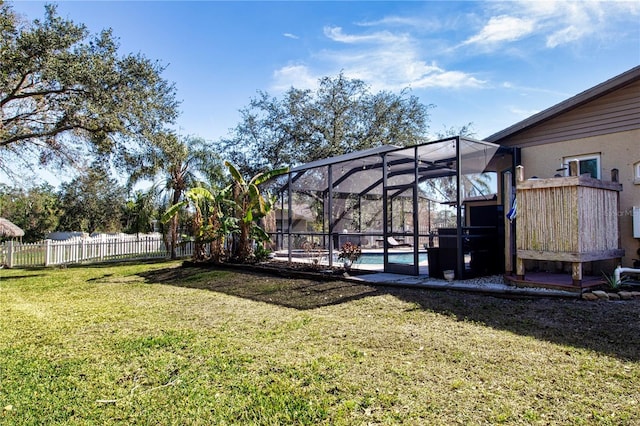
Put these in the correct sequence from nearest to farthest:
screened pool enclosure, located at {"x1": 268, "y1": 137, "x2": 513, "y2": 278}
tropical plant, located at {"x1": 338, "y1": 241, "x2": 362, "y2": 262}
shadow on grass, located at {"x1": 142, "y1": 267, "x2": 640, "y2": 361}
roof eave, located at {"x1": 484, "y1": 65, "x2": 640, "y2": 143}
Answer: shadow on grass, located at {"x1": 142, "y1": 267, "x2": 640, "y2": 361} < roof eave, located at {"x1": 484, "y1": 65, "x2": 640, "y2": 143} < screened pool enclosure, located at {"x1": 268, "y1": 137, "x2": 513, "y2": 278} < tropical plant, located at {"x1": 338, "y1": 241, "x2": 362, "y2": 262}

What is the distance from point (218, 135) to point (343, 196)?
13.4 metres

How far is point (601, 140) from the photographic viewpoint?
823cm

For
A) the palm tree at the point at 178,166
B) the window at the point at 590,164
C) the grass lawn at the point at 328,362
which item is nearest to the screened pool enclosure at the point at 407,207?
the window at the point at 590,164

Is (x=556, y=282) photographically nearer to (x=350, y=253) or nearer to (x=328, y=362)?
(x=350, y=253)

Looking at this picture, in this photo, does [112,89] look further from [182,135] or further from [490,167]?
[490,167]

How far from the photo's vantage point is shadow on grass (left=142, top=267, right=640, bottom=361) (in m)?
4.46

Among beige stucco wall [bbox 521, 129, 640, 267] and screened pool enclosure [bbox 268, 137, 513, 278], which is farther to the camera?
screened pool enclosure [bbox 268, 137, 513, 278]

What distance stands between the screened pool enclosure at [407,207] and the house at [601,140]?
897 mm

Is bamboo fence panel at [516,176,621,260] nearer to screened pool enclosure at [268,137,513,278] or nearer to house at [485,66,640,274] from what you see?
house at [485,66,640,274]

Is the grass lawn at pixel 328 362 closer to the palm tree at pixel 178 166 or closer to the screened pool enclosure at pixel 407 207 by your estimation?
the screened pool enclosure at pixel 407 207

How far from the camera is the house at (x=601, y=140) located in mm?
7750

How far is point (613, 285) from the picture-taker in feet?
21.9

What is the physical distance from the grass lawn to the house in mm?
3113

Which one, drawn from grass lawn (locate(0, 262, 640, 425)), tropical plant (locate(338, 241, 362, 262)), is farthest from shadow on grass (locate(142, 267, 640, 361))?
tropical plant (locate(338, 241, 362, 262))
